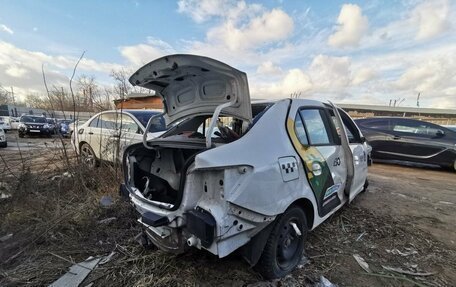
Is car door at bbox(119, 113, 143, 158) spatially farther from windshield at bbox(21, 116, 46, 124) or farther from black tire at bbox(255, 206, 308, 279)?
windshield at bbox(21, 116, 46, 124)

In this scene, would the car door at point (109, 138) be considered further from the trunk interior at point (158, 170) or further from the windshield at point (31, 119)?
the windshield at point (31, 119)

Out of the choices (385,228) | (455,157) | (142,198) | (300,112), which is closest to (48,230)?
Result: (142,198)

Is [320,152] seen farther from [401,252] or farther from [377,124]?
[377,124]

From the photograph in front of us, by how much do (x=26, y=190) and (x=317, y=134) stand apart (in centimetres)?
426

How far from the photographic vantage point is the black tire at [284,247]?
225 centimetres

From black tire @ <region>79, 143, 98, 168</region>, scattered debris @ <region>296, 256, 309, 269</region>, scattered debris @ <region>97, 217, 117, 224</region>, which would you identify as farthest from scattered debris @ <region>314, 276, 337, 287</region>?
black tire @ <region>79, 143, 98, 168</region>

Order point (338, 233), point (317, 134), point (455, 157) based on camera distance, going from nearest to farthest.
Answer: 1. point (317, 134)
2. point (338, 233)
3. point (455, 157)

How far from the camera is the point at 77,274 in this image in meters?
2.49

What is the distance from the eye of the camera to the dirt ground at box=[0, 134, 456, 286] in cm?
246

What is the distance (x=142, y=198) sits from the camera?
244 cm

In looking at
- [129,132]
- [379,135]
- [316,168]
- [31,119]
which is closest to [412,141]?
[379,135]

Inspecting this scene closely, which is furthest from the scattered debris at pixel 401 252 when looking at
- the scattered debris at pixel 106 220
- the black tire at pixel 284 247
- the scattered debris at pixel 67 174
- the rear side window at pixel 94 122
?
the rear side window at pixel 94 122

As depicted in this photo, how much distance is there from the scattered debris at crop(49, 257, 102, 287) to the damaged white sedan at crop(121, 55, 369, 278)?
72cm

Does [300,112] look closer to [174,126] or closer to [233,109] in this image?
[233,109]
